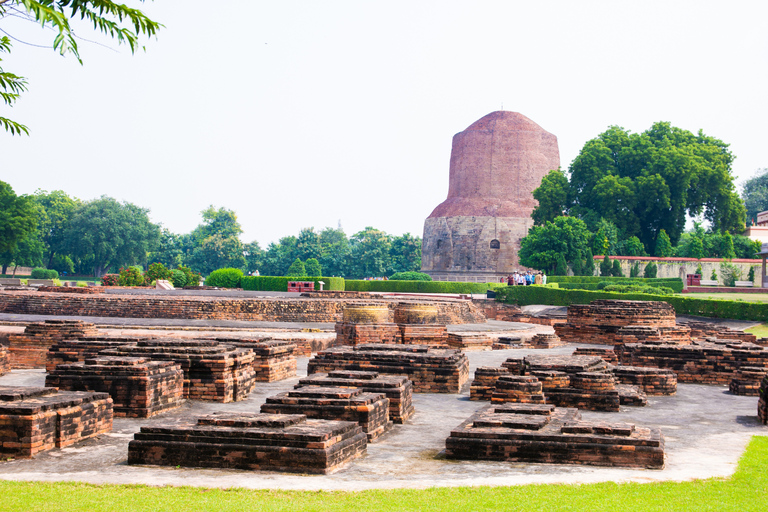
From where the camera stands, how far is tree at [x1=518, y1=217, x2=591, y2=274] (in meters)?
33.4

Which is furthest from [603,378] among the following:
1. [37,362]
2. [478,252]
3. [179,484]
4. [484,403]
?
[478,252]

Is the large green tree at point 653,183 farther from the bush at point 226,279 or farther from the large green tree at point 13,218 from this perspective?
the large green tree at point 13,218

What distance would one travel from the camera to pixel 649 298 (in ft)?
73.6

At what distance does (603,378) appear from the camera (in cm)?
803

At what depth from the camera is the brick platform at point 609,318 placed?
619 inches

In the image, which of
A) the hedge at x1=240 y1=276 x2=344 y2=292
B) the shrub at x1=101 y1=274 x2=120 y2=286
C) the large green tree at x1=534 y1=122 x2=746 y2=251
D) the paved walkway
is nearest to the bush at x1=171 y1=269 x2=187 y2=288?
the shrub at x1=101 y1=274 x2=120 y2=286

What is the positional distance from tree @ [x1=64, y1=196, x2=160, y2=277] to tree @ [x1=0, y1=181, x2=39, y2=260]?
41.1 feet

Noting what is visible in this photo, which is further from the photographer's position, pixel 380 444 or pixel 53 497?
pixel 380 444

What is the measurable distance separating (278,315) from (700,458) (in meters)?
12.7

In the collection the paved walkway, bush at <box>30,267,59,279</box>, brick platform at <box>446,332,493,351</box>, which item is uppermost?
bush at <box>30,267,59,279</box>

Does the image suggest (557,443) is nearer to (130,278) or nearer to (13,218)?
(130,278)

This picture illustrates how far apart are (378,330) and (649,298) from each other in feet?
40.3

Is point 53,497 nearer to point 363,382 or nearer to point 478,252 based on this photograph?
point 363,382

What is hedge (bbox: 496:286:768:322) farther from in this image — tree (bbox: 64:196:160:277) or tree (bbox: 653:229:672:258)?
tree (bbox: 64:196:160:277)
